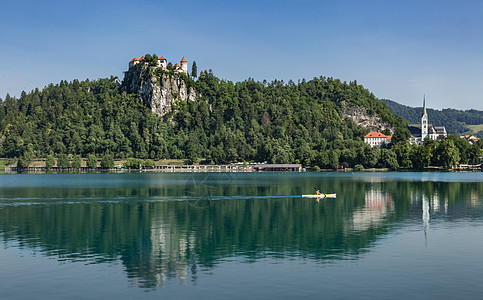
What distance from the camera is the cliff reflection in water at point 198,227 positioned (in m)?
38.8

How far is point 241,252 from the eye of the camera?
40438mm

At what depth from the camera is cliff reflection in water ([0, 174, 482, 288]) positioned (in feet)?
127

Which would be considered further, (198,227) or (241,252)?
(198,227)

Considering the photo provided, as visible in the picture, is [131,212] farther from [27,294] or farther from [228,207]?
[27,294]

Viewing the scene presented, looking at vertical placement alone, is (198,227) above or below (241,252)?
above

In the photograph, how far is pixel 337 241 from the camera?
149 feet

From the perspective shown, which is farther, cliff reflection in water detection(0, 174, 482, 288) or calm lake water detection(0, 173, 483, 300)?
cliff reflection in water detection(0, 174, 482, 288)

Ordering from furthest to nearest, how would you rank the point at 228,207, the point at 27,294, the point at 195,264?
the point at 228,207 < the point at 195,264 < the point at 27,294

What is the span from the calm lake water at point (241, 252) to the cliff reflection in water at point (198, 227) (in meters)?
0.13

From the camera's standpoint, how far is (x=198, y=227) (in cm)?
5428

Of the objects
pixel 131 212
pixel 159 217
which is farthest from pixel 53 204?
pixel 159 217

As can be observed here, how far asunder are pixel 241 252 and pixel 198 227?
14.7 meters

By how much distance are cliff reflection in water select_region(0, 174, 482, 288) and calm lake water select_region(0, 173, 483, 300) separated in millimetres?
132

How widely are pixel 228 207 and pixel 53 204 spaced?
28867 millimetres
